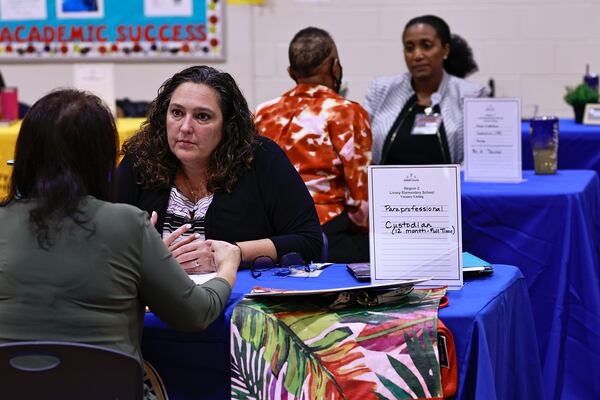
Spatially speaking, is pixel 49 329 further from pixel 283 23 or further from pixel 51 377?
pixel 283 23

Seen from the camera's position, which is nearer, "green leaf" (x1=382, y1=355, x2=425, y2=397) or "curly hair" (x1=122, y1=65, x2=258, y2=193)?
"green leaf" (x1=382, y1=355, x2=425, y2=397)

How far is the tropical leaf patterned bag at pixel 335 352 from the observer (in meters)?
1.93

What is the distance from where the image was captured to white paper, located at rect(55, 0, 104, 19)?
6305 mm

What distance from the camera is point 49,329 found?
1.81 metres

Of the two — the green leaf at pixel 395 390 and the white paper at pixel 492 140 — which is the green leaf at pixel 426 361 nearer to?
the green leaf at pixel 395 390

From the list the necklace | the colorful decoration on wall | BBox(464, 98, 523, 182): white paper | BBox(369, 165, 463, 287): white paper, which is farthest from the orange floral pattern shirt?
the colorful decoration on wall

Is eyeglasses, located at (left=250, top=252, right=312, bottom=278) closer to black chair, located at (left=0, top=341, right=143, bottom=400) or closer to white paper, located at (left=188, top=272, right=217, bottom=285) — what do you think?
white paper, located at (left=188, top=272, right=217, bottom=285)

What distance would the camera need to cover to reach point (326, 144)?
3.65 m

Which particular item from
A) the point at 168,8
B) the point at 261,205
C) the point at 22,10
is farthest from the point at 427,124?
the point at 22,10

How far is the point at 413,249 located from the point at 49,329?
815 millimetres

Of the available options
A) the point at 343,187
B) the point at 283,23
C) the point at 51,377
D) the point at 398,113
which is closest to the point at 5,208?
the point at 51,377

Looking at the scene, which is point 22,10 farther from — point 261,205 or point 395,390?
point 395,390

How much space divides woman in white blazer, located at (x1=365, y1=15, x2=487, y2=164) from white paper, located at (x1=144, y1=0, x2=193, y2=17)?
1.83 meters

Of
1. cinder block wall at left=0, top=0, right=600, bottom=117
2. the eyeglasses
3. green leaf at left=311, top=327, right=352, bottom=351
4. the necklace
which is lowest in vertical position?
green leaf at left=311, top=327, right=352, bottom=351
